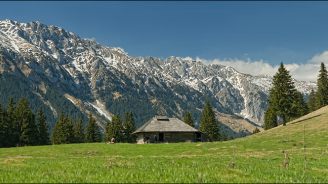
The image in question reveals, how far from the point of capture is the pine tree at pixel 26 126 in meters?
108

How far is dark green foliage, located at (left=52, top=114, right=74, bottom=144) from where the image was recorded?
123188mm

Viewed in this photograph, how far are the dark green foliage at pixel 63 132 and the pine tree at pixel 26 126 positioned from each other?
12.1 m

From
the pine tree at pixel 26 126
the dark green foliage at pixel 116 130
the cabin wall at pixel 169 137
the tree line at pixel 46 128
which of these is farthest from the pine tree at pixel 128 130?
the pine tree at pixel 26 126

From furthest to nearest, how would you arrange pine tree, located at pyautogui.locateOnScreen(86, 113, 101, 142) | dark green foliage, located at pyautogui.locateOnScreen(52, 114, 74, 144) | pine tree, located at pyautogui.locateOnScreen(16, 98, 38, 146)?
pine tree, located at pyautogui.locateOnScreen(86, 113, 101, 142) < dark green foliage, located at pyautogui.locateOnScreen(52, 114, 74, 144) < pine tree, located at pyautogui.locateOnScreen(16, 98, 38, 146)

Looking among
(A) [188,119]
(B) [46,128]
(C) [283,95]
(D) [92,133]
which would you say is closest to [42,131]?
(B) [46,128]

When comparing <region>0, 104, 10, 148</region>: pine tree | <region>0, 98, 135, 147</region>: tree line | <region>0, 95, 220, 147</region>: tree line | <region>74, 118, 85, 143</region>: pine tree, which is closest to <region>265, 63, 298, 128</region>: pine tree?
<region>0, 95, 220, 147</region>: tree line

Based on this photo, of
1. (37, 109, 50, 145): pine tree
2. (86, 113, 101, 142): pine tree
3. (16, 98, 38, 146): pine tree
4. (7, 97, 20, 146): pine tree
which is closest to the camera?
(7, 97, 20, 146): pine tree

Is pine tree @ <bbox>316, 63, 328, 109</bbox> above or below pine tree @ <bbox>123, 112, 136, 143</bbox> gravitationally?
above

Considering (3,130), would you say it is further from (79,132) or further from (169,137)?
(169,137)

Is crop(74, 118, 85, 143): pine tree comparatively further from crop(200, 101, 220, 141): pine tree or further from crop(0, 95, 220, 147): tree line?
crop(200, 101, 220, 141): pine tree

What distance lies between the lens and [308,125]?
87062 millimetres

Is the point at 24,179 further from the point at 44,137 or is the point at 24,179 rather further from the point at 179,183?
the point at 44,137

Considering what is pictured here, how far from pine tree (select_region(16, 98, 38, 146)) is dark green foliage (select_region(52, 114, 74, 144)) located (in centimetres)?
1205

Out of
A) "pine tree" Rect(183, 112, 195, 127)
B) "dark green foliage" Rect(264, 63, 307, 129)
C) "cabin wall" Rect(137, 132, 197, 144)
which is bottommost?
"cabin wall" Rect(137, 132, 197, 144)
